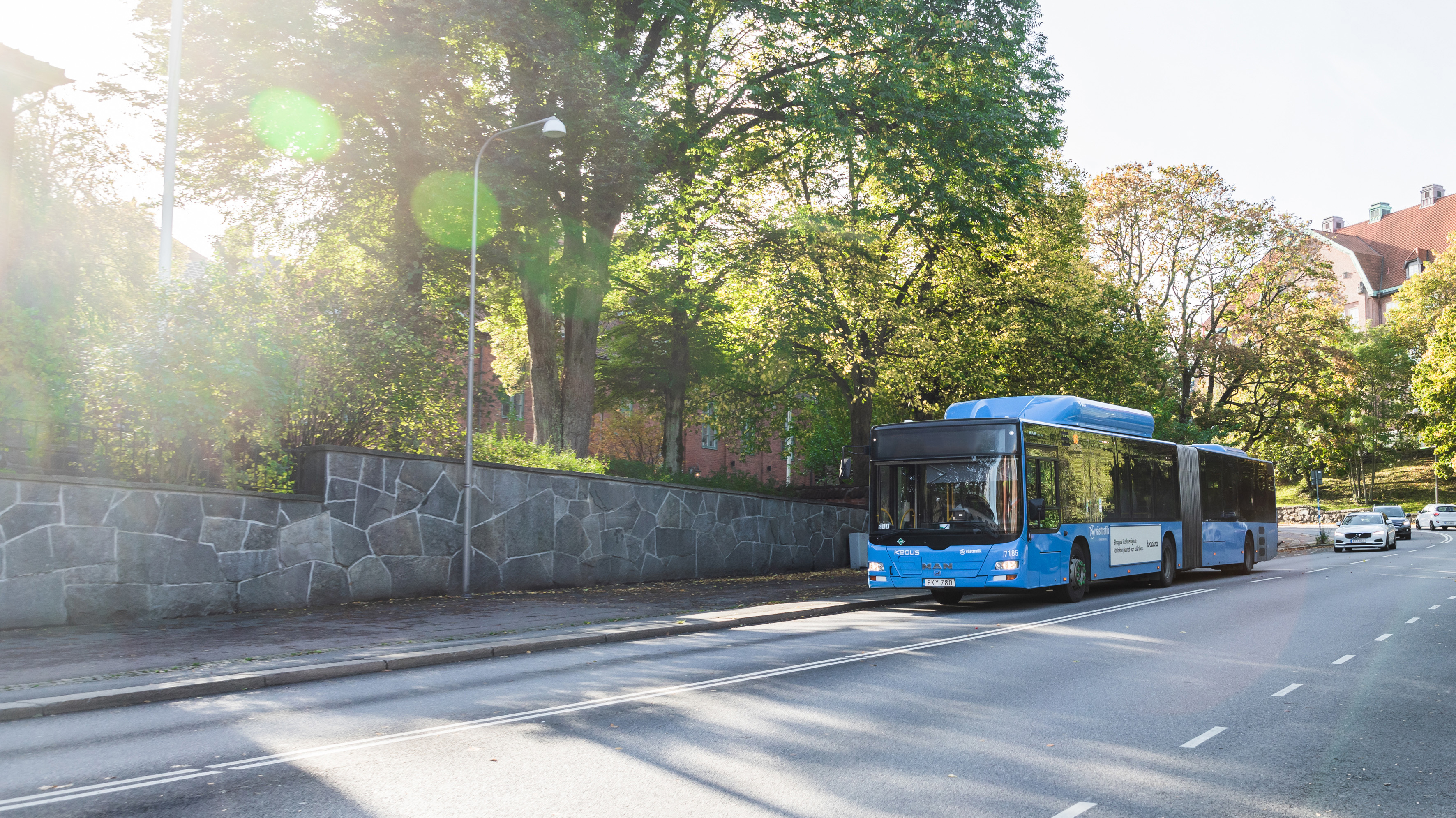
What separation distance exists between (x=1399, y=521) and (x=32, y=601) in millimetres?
54024

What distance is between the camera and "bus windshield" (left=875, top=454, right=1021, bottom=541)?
15.8 metres

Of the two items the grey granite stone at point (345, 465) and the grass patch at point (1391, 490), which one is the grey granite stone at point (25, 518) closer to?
the grey granite stone at point (345, 465)

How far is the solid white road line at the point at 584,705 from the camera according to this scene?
20.9 feet

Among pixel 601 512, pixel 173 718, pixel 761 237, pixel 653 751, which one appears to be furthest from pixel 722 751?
pixel 761 237

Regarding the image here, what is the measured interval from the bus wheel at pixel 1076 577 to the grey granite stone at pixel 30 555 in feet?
46.3

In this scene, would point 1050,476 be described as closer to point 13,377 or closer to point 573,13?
point 573,13

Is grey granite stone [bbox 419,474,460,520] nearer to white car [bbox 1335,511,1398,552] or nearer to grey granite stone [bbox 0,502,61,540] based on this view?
grey granite stone [bbox 0,502,61,540]

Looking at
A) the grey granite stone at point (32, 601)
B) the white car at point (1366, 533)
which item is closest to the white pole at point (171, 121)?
the grey granite stone at point (32, 601)

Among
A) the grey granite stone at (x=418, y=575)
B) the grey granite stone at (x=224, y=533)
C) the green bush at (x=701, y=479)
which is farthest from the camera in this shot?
the green bush at (x=701, y=479)

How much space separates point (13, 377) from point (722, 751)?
10781 mm

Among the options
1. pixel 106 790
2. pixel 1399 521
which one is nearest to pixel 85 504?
pixel 106 790

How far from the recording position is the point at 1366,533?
123ft

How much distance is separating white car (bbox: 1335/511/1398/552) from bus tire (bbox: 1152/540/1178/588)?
20241 millimetres

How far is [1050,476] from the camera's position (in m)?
16.6
